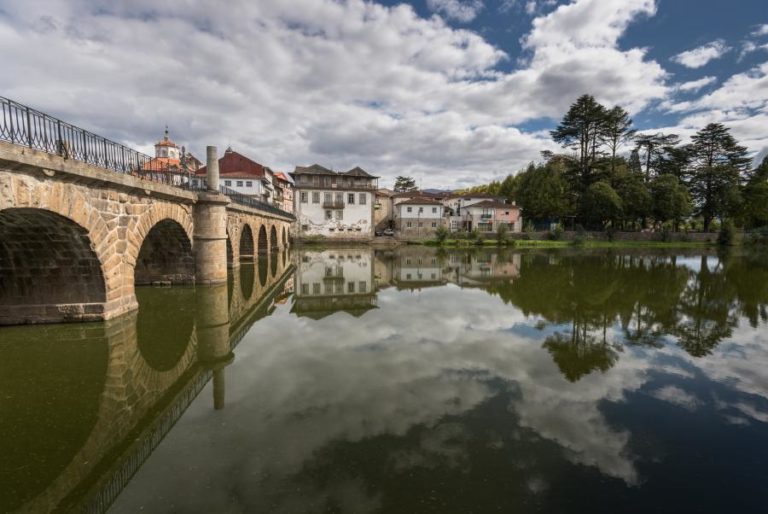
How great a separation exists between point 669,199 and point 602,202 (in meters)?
11.3

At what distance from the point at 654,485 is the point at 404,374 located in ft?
13.7

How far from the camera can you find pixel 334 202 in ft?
186

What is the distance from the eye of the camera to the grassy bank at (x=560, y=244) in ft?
181

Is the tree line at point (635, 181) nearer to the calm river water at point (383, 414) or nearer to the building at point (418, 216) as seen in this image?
the building at point (418, 216)

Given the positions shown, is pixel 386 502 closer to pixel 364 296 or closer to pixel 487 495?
pixel 487 495

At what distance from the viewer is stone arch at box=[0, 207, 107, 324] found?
30.6ft

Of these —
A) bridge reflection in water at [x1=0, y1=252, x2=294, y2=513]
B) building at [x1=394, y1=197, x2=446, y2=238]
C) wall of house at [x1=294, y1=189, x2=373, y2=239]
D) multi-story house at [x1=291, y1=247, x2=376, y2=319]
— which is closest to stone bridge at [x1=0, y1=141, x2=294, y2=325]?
bridge reflection in water at [x1=0, y1=252, x2=294, y2=513]

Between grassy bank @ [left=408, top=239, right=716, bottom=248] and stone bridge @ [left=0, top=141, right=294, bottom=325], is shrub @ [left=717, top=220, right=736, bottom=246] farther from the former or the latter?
stone bridge @ [left=0, top=141, right=294, bottom=325]

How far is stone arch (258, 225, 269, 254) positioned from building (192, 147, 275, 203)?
76.6 feet

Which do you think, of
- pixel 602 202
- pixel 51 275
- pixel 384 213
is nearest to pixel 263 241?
pixel 51 275

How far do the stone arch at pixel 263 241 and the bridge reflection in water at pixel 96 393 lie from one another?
20396mm

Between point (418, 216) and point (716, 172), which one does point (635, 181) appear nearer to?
point (716, 172)

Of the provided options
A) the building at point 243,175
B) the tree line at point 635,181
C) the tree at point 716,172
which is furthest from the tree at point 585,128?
the building at point 243,175

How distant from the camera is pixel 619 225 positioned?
67938 millimetres
